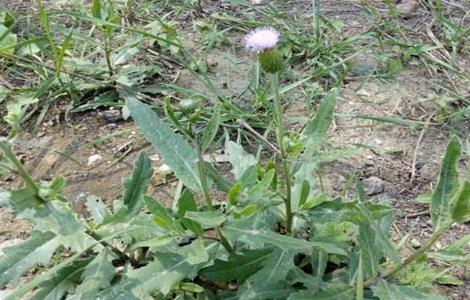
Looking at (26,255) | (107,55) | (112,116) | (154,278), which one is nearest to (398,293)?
(154,278)

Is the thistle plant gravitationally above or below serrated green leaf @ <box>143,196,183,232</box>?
above

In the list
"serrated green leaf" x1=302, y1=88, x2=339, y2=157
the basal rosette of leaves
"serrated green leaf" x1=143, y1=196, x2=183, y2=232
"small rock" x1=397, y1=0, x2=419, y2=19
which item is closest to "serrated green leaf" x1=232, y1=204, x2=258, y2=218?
the basal rosette of leaves

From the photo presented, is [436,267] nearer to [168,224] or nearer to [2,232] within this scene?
[168,224]

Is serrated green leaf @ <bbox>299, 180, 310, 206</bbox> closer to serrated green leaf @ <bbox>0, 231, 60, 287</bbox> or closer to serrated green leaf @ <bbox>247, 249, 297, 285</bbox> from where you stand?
serrated green leaf @ <bbox>247, 249, 297, 285</bbox>

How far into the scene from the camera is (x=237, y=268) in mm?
1264

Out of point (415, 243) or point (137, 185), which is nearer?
point (137, 185)

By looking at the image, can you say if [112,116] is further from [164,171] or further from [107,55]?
[164,171]

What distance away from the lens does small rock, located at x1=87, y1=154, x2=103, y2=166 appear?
1.80 m

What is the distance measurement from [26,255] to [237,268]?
38 cm

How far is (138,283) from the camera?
124cm

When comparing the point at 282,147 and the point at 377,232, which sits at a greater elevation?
the point at 282,147

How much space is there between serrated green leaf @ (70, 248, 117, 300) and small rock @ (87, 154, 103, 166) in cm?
54

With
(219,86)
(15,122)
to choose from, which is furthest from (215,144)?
(15,122)

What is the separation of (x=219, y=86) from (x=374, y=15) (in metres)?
0.69
